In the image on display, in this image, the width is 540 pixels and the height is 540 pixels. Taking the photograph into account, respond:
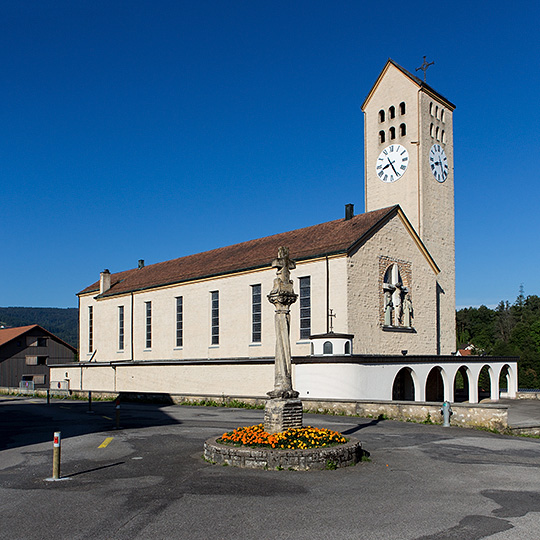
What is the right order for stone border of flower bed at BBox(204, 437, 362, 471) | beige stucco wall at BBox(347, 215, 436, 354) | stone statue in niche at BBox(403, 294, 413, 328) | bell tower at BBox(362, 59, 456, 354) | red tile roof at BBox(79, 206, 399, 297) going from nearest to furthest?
stone border of flower bed at BBox(204, 437, 362, 471) → beige stucco wall at BBox(347, 215, 436, 354) → red tile roof at BBox(79, 206, 399, 297) → stone statue in niche at BBox(403, 294, 413, 328) → bell tower at BBox(362, 59, 456, 354)

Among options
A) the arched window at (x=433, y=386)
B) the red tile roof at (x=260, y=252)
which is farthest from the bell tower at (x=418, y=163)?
the red tile roof at (x=260, y=252)

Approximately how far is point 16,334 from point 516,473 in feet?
210

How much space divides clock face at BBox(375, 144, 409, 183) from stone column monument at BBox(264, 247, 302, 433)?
27.4m

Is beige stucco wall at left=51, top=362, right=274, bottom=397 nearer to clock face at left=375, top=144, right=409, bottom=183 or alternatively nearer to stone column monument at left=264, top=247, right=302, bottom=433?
stone column monument at left=264, top=247, right=302, bottom=433

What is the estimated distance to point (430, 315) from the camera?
120 feet

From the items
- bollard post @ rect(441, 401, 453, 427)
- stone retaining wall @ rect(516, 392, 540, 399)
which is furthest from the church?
bollard post @ rect(441, 401, 453, 427)

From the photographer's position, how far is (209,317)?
37906 millimetres

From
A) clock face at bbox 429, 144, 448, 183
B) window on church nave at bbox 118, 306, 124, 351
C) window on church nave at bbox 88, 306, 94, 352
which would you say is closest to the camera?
clock face at bbox 429, 144, 448, 183

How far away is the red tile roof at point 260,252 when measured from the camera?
106 feet

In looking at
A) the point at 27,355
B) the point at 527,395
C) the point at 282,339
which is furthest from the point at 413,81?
the point at 27,355

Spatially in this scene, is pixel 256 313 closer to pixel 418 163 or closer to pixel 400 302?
pixel 400 302

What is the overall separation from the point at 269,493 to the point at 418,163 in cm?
3286

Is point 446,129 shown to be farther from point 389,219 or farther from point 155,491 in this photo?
point 155,491

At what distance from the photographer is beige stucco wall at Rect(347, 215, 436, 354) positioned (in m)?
30.7
